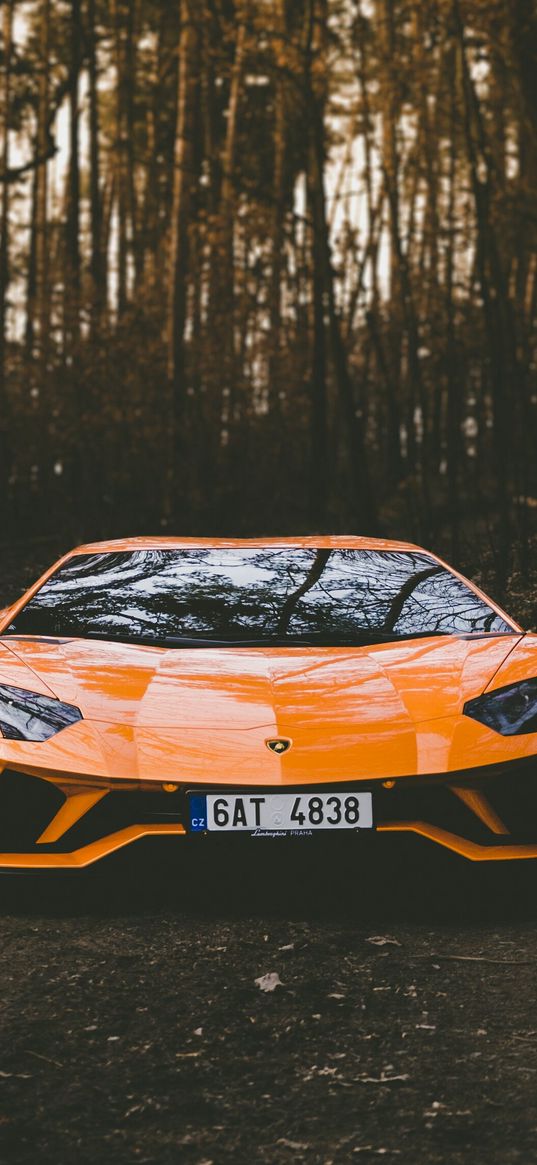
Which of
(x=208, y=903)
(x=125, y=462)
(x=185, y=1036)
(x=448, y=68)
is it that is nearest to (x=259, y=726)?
(x=208, y=903)

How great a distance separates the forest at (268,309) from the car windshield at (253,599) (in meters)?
6.06

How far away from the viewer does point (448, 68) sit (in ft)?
79.7

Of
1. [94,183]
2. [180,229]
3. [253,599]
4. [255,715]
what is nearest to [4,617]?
[253,599]

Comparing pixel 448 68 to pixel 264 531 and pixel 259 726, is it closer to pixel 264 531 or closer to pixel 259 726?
pixel 264 531

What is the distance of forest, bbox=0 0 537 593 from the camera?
51.8ft

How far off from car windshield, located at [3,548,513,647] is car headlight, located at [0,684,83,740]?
1.97 ft

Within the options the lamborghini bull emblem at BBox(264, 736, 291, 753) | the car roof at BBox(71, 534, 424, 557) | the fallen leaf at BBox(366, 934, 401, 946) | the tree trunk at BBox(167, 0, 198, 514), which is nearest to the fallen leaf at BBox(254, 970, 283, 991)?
the fallen leaf at BBox(366, 934, 401, 946)

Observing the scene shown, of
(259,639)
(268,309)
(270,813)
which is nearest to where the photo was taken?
(270,813)

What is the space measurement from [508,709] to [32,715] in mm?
1332

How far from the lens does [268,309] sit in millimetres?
26141

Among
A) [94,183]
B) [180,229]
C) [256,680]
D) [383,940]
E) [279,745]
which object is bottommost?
[383,940]

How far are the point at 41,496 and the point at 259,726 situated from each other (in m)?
16.4

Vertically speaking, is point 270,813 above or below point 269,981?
above

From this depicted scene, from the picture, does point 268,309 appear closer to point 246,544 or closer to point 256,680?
point 246,544
